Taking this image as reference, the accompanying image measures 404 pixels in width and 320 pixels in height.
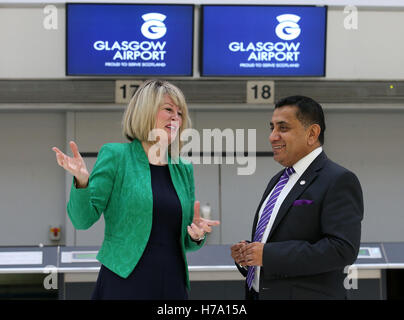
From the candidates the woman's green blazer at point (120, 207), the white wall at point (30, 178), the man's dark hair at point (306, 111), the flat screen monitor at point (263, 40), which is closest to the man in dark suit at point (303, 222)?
the man's dark hair at point (306, 111)

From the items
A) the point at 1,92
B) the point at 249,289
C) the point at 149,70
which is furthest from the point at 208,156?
the point at 249,289

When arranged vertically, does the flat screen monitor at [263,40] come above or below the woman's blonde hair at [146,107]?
above

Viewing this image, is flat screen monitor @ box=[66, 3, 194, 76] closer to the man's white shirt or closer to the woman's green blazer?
the man's white shirt

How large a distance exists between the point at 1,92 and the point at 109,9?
62.2 inches

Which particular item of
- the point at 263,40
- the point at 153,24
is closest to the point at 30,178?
the point at 153,24

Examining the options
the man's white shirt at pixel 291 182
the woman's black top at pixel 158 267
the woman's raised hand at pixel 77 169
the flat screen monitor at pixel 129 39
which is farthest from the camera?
the flat screen monitor at pixel 129 39

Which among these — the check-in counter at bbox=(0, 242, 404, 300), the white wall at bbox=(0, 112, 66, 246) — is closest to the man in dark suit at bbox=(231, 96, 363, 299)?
the check-in counter at bbox=(0, 242, 404, 300)

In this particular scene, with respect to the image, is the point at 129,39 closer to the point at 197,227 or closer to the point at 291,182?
the point at 291,182

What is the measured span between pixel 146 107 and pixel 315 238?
78 centimetres

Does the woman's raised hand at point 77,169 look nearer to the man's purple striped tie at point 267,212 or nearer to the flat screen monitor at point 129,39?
the man's purple striped tie at point 267,212

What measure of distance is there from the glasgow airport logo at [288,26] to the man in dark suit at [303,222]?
4.18m

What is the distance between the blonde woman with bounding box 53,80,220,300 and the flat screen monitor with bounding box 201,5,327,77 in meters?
4.23

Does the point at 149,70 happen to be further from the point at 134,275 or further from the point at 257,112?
the point at 134,275

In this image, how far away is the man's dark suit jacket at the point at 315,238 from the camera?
6.19 feet
